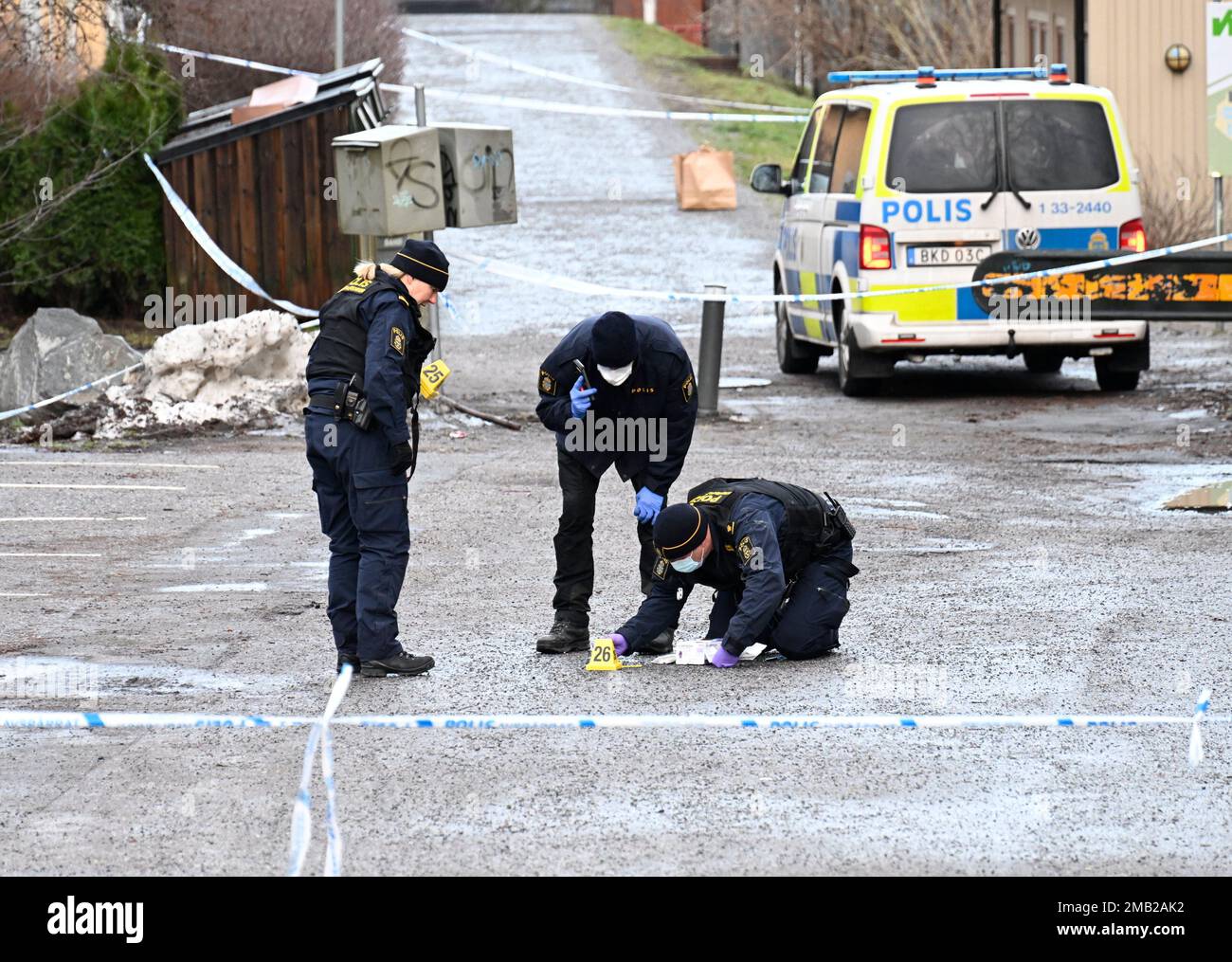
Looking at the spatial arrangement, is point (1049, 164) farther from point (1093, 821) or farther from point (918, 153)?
point (1093, 821)

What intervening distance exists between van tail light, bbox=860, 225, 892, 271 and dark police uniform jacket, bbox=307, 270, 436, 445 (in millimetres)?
7105

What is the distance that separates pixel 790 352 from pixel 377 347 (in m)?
9.55

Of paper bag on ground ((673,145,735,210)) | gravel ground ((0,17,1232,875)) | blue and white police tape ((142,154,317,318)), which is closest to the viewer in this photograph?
gravel ground ((0,17,1232,875))

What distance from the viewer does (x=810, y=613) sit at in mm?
7723

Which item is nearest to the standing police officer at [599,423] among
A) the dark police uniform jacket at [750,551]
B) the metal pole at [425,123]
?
the dark police uniform jacket at [750,551]

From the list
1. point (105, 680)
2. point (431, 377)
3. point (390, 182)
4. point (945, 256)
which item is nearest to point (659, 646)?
point (431, 377)

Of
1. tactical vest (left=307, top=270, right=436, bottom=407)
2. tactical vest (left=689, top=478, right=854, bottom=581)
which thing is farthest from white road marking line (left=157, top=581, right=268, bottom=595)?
tactical vest (left=689, top=478, right=854, bottom=581)

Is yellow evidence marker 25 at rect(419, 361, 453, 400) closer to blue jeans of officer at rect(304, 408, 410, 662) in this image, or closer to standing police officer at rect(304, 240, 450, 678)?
standing police officer at rect(304, 240, 450, 678)

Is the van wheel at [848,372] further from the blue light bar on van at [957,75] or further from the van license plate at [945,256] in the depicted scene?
the blue light bar on van at [957,75]

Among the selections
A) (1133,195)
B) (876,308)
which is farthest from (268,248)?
(1133,195)

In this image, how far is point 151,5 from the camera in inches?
742

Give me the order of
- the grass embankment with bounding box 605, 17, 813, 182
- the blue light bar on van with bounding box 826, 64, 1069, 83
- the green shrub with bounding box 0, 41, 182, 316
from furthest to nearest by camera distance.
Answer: the grass embankment with bounding box 605, 17, 813, 182 < the green shrub with bounding box 0, 41, 182, 316 < the blue light bar on van with bounding box 826, 64, 1069, 83

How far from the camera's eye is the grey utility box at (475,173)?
1397cm

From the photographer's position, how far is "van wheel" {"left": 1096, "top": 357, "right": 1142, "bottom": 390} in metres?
15.4
